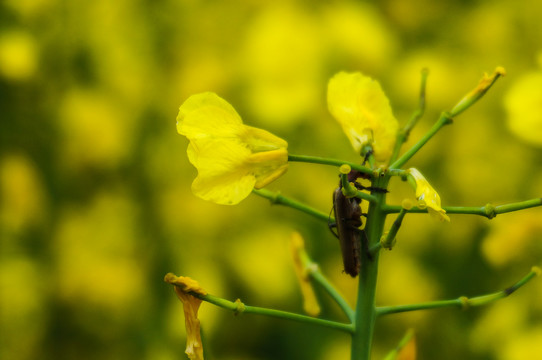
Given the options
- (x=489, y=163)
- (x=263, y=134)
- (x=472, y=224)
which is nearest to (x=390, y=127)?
(x=263, y=134)

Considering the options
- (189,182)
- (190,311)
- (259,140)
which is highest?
(189,182)

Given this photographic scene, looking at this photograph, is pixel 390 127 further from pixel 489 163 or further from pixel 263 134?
pixel 489 163

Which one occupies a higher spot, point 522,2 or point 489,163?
point 522,2

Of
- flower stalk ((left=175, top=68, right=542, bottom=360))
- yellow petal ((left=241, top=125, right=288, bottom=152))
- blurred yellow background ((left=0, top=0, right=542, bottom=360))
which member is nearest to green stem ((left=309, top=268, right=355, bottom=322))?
flower stalk ((left=175, top=68, right=542, bottom=360))

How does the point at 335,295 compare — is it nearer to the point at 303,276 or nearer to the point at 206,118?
the point at 303,276

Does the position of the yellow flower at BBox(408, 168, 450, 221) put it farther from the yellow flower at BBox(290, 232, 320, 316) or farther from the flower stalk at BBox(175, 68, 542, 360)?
the yellow flower at BBox(290, 232, 320, 316)

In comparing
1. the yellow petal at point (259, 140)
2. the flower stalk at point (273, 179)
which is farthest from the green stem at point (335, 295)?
the yellow petal at point (259, 140)

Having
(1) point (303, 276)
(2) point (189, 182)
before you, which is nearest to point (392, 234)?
(1) point (303, 276)
